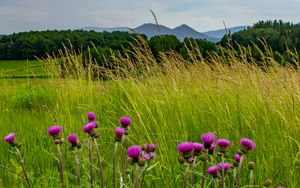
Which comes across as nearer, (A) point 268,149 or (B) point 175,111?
(A) point 268,149

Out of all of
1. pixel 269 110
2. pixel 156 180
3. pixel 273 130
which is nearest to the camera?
pixel 156 180

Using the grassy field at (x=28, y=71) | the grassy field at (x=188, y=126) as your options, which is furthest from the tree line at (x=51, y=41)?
the grassy field at (x=188, y=126)

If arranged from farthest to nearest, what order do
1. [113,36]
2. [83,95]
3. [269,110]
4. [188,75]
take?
1. [113,36]
2. [83,95]
3. [188,75]
4. [269,110]

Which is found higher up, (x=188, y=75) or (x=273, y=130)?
(x=188, y=75)

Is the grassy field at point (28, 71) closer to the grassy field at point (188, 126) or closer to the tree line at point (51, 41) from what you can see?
the grassy field at point (188, 126)

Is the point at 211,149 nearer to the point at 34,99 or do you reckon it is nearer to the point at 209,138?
the point at 209,138

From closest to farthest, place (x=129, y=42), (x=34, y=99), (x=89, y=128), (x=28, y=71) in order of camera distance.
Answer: (x=89, y=128) → (x=129, y=42) → (x=34, y=99) → (x=28, y=71)

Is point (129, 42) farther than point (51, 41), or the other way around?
point (51, 41)

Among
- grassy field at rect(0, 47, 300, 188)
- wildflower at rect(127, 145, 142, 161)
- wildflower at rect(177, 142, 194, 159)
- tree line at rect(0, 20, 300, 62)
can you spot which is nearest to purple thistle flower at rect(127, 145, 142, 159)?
wildflower at rect(127, 145, 142, 161)

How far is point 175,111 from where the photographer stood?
3736 millimetres

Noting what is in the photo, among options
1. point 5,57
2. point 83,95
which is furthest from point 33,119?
point 5,57

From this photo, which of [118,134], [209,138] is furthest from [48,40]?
[209,138]

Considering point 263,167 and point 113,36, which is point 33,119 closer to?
point 263,167

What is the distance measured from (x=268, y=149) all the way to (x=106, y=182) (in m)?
1.22
